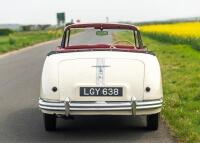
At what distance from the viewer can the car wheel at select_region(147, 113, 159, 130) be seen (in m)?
7.40

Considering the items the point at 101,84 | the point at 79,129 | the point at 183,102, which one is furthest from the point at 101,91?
the point at 183,102

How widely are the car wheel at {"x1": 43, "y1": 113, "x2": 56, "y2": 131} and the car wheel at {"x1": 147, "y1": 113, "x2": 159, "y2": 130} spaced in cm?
128

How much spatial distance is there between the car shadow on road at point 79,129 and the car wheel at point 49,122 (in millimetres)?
71

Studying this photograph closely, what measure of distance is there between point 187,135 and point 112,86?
3.65 ft

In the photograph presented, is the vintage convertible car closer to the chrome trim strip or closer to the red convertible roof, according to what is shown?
the chrome trim strip

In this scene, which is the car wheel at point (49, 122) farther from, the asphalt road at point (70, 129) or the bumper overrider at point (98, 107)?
the bumper overrider at point (98, 107)

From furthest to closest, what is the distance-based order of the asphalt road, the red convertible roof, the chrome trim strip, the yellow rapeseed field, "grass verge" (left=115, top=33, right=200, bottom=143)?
the yellow rapeseed field, the red convertible roof, "grass verge" (left=115, top=33, right=200, bottom=143), the asphalt road, the chrome trim strip

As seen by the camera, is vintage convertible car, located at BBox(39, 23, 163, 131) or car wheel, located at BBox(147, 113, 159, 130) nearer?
vintage convertible car, located at BBox(39, 23, 163, 131)

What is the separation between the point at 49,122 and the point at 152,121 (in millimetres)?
1393

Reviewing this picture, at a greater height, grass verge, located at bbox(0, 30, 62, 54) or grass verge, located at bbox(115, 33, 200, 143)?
grass verge, located at bbox(115, 33, 200, 143)

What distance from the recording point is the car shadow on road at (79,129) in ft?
23.1

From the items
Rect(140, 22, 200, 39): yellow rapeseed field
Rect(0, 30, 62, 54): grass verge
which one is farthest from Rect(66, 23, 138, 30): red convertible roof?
Rect(140, 22, 200, 39): yellow rapeseed field

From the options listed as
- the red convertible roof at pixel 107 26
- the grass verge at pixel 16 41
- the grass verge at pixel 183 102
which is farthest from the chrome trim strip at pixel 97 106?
the grass verge at pixel 16 41

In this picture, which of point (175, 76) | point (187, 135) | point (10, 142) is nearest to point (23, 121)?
point (10, 142)
